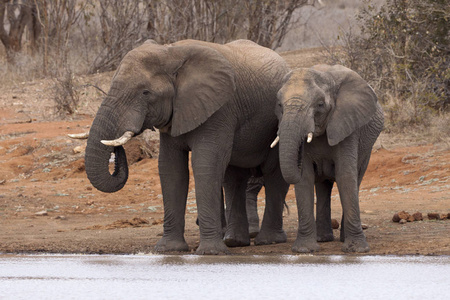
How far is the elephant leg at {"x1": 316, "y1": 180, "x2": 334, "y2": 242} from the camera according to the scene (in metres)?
10.1

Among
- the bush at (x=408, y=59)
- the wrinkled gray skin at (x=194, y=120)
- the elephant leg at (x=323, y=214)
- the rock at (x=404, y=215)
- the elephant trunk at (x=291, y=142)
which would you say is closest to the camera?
the elephant trunk at (x=291, y=142)

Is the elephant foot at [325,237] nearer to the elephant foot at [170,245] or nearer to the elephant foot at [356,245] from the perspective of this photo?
the elephant foot at [356,245]

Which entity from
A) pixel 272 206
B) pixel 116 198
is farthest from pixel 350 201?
pixel 116 198

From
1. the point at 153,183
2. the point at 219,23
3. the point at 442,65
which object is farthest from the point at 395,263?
the point at 219,23

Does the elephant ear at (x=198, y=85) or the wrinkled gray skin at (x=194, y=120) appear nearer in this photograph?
the wrinkled gray skin at (x=194, y=120)

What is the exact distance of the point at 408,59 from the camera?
18.3 m

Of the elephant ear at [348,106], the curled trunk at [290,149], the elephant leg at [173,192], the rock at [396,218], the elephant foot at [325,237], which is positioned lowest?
the elephant foot at [325,237]

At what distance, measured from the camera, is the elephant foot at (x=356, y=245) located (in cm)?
905

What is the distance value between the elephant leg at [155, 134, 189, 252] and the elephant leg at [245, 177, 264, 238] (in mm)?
1585

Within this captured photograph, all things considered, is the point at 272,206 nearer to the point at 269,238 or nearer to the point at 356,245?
the point at 269,238

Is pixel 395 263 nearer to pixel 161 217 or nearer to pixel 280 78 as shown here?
pixel 280 78

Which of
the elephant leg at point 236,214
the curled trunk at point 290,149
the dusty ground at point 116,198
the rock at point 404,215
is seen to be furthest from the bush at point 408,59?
the curled trunk at point 290,149

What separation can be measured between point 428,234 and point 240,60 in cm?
269

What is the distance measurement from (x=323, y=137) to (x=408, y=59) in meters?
9.41
